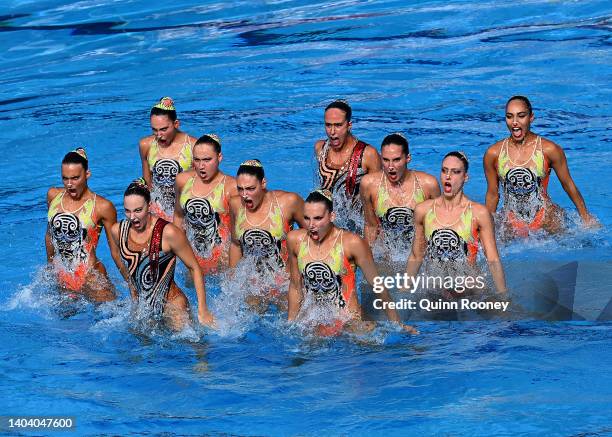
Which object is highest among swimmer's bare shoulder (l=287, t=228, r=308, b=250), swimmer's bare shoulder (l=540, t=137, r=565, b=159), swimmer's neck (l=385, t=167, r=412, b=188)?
swimmer's bare shoulder (l=540, t=137, r=565, b=159)

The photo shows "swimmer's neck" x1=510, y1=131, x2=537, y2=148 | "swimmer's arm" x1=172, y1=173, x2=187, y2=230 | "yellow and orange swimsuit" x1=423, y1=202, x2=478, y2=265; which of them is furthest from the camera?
"swimmer's neck" x1=510, y1=131, x2=537, y2=148

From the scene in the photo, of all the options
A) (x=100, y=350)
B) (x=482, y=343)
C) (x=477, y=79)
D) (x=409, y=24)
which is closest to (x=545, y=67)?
(x=477, y=79)

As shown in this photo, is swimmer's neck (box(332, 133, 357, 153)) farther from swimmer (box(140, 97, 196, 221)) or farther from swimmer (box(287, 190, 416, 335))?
swimmer (box(287, 190, 416, 335))

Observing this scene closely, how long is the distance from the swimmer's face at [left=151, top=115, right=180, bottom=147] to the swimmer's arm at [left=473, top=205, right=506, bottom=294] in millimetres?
3588

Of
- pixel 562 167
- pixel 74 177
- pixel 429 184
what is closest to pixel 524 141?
pixel 562 167

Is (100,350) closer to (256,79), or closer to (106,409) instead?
(106,409)

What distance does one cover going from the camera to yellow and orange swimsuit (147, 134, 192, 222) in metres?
11.2

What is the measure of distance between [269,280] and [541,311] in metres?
2.33

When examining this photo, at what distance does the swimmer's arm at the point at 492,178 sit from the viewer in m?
10.7

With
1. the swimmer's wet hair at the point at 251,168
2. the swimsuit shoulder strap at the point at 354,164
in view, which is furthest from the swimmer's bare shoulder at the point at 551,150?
the swimmer's wet hair at the point at 251,168

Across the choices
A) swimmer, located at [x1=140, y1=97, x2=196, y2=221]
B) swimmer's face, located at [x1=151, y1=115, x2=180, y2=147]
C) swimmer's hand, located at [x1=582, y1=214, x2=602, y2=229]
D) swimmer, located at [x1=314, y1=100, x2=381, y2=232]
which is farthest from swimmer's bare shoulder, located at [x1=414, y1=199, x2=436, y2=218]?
swimmer's face, located at [x1=151, y1=115, x2=180, y2=147]

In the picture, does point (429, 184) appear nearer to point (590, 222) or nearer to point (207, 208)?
point (590, 222)

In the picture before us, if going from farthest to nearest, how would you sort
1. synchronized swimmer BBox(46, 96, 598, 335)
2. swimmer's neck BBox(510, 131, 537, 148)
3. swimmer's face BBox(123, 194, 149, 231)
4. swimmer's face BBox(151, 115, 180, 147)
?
1. swimmer's face BBox(151, 115, 180, 147)
2. swimmer's neck BBox(510, 131, 537, 148)
3. synchronized swimmer BBox(46, 96, 598, 335)
4. swimmer's face BBox(123, 194, 149, 231)

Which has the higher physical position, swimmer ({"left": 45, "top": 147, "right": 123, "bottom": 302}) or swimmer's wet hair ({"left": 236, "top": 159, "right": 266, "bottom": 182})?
swimmer's wet hair ({"left": 236, "top": 159, "right": 266, "bottom": 182})
